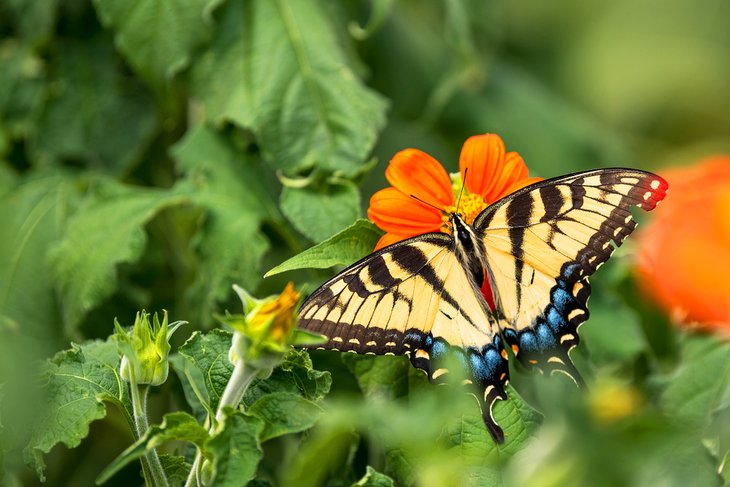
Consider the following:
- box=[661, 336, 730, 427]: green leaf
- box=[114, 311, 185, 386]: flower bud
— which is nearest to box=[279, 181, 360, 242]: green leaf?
box=[114, 311, 185, 386]: flower bud

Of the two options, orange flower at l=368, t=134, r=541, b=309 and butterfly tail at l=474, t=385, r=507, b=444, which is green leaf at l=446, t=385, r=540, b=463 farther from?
orange flower at l=368, t=134, r=541, b=309

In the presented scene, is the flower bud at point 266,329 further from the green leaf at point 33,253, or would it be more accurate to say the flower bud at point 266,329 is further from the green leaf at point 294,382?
the green leaf at point 33,253

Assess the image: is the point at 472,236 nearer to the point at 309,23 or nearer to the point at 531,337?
the point at 531,337

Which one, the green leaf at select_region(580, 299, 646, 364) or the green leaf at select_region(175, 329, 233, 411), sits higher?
the green leaf at select_region(175, 329, 233, 411)

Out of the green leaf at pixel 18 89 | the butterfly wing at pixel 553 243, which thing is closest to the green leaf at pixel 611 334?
the butterfly wing at pixel 553 243

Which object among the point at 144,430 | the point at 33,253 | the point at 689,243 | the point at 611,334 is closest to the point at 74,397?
the point at 144,430
